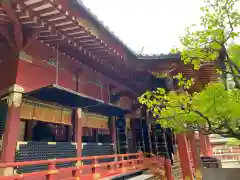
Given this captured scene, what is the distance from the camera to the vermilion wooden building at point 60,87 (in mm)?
4836

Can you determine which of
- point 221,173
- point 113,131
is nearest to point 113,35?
point 113,131

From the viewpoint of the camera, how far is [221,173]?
751 centimetres

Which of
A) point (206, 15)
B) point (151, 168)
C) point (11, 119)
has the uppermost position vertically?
point (206, 15)

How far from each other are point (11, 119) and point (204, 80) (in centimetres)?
916

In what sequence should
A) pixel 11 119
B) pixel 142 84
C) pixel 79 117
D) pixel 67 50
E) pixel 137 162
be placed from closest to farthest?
pixel 11 119, pixel 67 50, pixel 79 117, pixel 137 162, pixel 142 84

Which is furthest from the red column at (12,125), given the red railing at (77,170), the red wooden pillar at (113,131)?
the red wooden pillar at (113,131)

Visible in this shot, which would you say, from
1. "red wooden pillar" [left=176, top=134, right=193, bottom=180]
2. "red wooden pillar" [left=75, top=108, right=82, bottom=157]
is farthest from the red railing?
"red wooden pillar" [left=176, top=134, right=193, bottom=180]

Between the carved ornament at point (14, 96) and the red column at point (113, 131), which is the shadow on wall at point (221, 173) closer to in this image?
the red column at point (113, 131)

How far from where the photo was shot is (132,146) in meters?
11.9

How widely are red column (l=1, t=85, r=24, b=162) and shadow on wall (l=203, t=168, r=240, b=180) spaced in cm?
695

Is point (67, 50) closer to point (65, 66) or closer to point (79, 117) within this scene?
point (65, 66)

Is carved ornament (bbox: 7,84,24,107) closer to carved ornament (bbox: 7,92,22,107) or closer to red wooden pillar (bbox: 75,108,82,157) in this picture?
carved ornament (bbox: 7,92,22,107)

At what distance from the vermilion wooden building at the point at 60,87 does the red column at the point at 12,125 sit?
2 cm

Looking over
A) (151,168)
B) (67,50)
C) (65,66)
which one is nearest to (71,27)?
(67,50)
